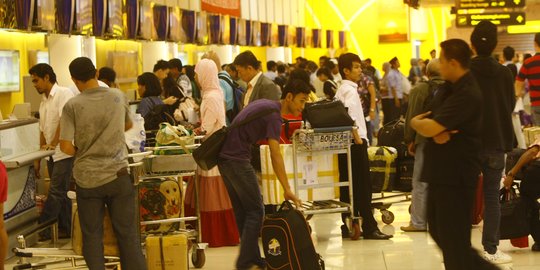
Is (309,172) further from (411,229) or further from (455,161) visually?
(455,161)

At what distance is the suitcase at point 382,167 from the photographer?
9938 millimetres

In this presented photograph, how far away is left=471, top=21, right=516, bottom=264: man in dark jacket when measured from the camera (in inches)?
269

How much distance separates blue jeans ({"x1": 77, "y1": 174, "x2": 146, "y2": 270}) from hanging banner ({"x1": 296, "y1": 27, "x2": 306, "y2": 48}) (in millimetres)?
27132

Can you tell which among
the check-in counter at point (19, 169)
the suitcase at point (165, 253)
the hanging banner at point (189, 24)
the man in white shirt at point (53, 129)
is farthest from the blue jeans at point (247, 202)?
the hanging banner at point (189, 24)

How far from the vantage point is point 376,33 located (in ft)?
130

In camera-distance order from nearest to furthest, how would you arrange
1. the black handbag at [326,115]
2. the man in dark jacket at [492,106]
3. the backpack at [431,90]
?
the man in dark jacket at [492,106]
the backpack at [431,90]
the black handbag at [326,115]

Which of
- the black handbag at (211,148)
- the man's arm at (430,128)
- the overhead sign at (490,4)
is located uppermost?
the overhead sign at (490,4)

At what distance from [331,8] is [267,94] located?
31382 millimetres

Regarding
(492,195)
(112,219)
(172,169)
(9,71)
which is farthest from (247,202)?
(9,71)

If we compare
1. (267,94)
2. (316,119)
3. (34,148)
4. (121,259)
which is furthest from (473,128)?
(34,148)

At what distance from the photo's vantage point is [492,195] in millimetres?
7227

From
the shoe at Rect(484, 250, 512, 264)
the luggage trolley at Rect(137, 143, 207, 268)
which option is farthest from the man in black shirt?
the luggage trolley at Rect(137, 143, 207, 268)

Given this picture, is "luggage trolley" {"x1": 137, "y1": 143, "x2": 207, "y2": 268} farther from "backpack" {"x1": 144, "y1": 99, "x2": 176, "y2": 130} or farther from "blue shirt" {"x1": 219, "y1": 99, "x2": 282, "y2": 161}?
"backpack" {"x1": 144, "y1": 99, "x2": 176, "y2": 130}

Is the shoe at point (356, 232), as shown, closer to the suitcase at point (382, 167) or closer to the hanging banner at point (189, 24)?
the suitcase at point (382, 167)
